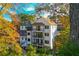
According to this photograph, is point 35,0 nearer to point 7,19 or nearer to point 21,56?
point 7,19

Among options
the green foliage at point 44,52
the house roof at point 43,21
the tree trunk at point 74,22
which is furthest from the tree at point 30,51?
the tree trunk at point 74,22

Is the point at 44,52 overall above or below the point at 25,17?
below

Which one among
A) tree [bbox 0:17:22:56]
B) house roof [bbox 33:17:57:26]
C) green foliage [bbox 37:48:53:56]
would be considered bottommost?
green foliage [bbox 37:48:53:56]

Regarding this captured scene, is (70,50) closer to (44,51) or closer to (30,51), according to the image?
(44,51)

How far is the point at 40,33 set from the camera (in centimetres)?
228

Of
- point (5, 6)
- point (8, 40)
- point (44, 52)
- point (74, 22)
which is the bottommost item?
point (44, 52)

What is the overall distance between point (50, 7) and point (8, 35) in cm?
42

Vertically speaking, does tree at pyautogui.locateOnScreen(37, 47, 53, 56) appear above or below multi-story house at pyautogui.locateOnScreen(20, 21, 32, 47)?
below

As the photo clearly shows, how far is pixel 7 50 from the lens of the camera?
2.30 m

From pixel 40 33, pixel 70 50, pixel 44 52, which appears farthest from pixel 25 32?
pixel 70 50

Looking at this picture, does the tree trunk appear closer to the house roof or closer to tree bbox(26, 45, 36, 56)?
the house roof

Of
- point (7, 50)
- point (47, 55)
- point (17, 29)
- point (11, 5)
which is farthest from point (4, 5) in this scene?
point (47, 55)

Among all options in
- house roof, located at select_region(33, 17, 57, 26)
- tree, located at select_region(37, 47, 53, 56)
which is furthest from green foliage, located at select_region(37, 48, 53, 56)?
house roof, located at select_region(33, 17, 57, 26)

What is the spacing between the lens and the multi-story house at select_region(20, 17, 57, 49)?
7.47 ft
